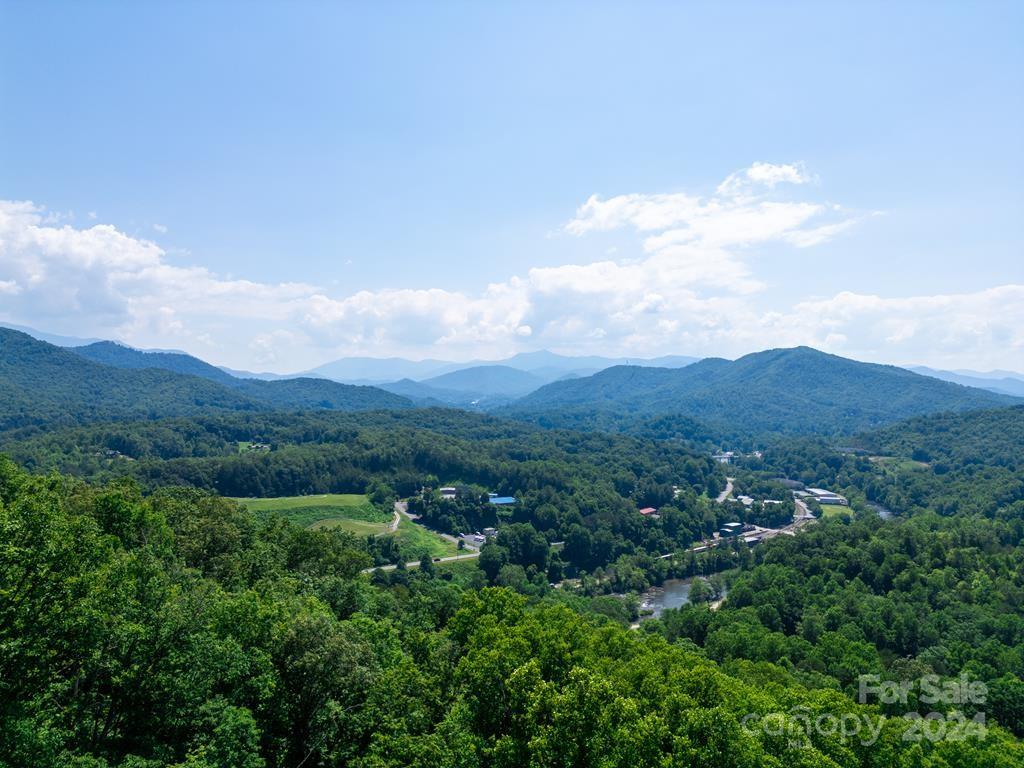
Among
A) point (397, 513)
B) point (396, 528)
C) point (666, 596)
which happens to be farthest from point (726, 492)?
point (396, 528)

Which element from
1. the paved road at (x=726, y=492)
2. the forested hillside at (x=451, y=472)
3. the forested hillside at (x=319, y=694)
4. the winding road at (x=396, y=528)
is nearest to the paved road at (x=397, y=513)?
the winding road at (x=396, y=528)

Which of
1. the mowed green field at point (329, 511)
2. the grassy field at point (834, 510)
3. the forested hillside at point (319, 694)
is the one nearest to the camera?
the forested hillside at point (319, 694)

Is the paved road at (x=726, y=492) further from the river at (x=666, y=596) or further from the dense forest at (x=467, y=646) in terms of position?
the river at (x=666, y=596)

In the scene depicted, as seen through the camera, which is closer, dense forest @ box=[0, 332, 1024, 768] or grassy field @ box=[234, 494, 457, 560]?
dense forest @ box=[0, 332, 1024, 768]

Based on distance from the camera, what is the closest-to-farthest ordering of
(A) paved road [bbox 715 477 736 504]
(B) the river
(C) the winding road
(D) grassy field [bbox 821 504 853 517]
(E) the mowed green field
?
(B) the river < (C) the winding road < (E) the mowed green field < (D) grassy field [bbox 821 504 853 517] < (A) paved road [bbox 715 477 736 504]

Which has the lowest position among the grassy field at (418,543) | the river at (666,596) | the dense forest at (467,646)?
the river at (666,596)

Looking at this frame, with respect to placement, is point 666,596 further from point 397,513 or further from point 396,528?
point 397,513

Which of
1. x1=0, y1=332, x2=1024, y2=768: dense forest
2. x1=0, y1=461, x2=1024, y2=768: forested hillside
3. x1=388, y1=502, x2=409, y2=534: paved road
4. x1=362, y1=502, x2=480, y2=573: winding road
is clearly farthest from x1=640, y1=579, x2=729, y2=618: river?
x1=0, y1=461, x2=1024, y2=768: forested hillside

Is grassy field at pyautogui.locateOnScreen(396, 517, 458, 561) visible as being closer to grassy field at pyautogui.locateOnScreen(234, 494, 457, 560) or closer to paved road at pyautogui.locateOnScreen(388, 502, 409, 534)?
grassy field at pyautogui.locateOnScreen(234, 494, 457, 560)
